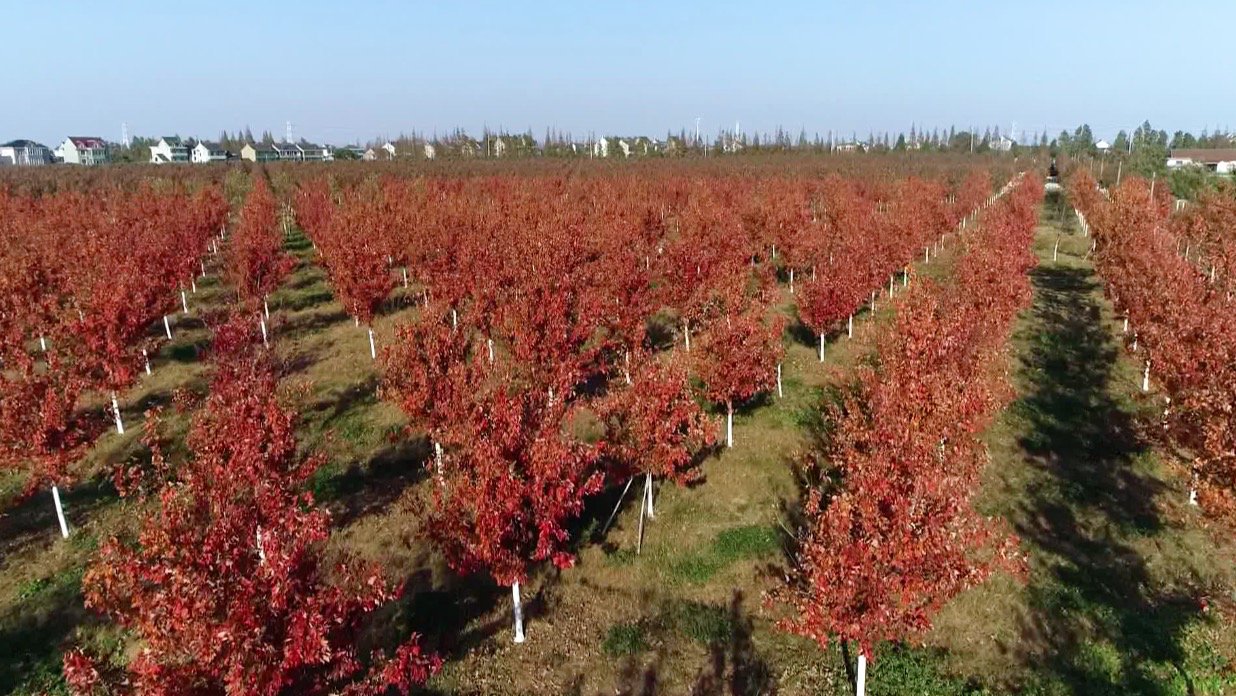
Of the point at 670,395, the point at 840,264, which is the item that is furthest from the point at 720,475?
the point at 840,264

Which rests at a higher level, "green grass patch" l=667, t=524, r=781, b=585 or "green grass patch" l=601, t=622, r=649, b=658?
"green grass patch" l=667, t=524, r=781, b=585

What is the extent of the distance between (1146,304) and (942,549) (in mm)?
24177

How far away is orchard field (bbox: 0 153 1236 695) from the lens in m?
12.5

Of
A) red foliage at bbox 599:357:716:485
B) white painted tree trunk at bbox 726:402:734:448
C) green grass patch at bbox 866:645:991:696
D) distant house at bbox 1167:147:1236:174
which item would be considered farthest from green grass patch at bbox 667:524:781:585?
distant house at bbox 1167:147:1236:174

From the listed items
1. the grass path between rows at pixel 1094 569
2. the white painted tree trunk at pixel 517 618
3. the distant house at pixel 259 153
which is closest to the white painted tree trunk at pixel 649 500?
the white painted tree trunk at pixel 517 618

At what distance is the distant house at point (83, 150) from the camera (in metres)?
182

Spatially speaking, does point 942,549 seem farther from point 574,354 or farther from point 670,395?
point 574,354

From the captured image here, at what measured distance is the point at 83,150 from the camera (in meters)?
182

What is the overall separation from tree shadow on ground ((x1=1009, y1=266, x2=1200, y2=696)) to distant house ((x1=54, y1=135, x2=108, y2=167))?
214162 mm

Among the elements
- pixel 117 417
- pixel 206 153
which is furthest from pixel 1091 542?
pixel 206 153

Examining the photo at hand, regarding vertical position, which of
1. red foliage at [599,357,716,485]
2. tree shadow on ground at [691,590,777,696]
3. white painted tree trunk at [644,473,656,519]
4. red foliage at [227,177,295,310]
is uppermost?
red foliage at [227,177,295,310]

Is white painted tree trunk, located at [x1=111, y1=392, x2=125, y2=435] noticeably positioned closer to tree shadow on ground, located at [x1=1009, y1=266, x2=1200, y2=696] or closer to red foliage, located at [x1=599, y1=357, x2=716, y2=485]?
red foliage, located at [x1=599, y1=357, x2=716, y2=485]

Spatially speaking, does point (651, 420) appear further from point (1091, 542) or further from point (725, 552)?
point (1091, 542)

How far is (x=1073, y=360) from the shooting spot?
35406 mm
